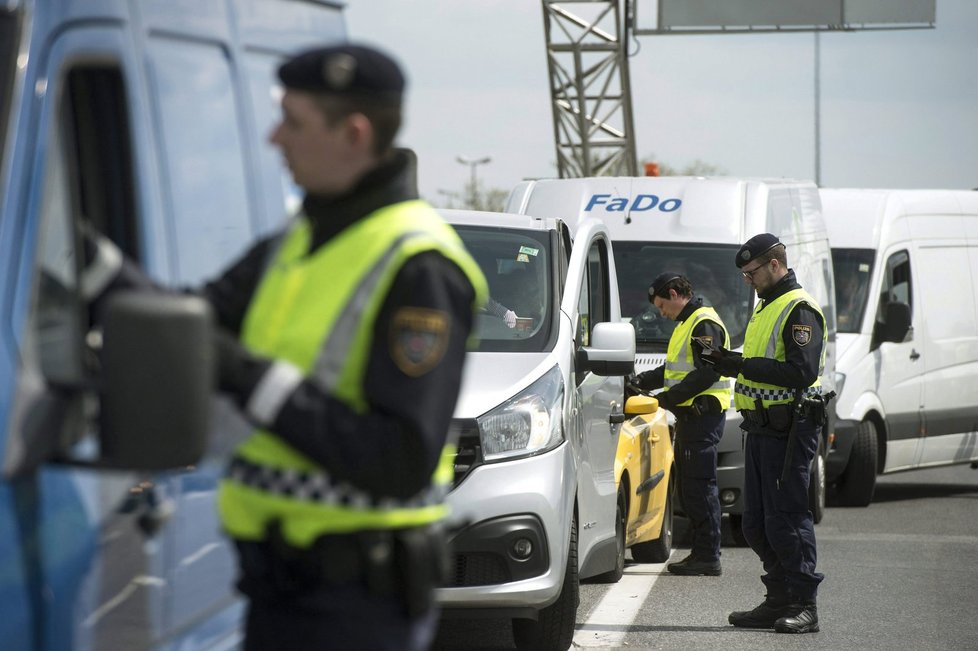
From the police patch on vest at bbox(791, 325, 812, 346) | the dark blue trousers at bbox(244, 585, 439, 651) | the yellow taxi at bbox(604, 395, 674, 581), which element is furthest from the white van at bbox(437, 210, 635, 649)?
the dark blue trousers at bbox(244, 585, 439, 651)

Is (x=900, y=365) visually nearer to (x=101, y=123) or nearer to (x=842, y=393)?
(x=842, y=393)

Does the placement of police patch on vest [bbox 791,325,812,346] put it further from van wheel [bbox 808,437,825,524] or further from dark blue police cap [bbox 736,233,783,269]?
van wheel [bbox 808,437,825,524]

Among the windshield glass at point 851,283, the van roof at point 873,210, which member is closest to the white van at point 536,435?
the windshield glass at point 851,283

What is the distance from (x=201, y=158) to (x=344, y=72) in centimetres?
58

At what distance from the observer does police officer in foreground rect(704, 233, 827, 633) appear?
25.2 ft

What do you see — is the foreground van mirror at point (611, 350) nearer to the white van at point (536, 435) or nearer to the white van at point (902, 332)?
the white van at point (536, 435)

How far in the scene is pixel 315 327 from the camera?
97.7 inches

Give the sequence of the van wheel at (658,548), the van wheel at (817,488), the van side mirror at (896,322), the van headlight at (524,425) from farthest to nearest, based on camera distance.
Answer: the van side mirror at (896,322) → the van wheel at (817,488) → the van wheel at (658,548) → the van headlight at (524,425)

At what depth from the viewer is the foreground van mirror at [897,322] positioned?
1336cm

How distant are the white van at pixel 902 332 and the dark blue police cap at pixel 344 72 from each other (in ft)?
36.6

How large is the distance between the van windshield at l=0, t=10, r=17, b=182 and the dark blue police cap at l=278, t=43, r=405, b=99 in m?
0.41

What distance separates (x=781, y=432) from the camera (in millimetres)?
7750

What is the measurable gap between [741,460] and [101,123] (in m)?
8.85

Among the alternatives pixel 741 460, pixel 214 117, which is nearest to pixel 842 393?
pixel 741 460
